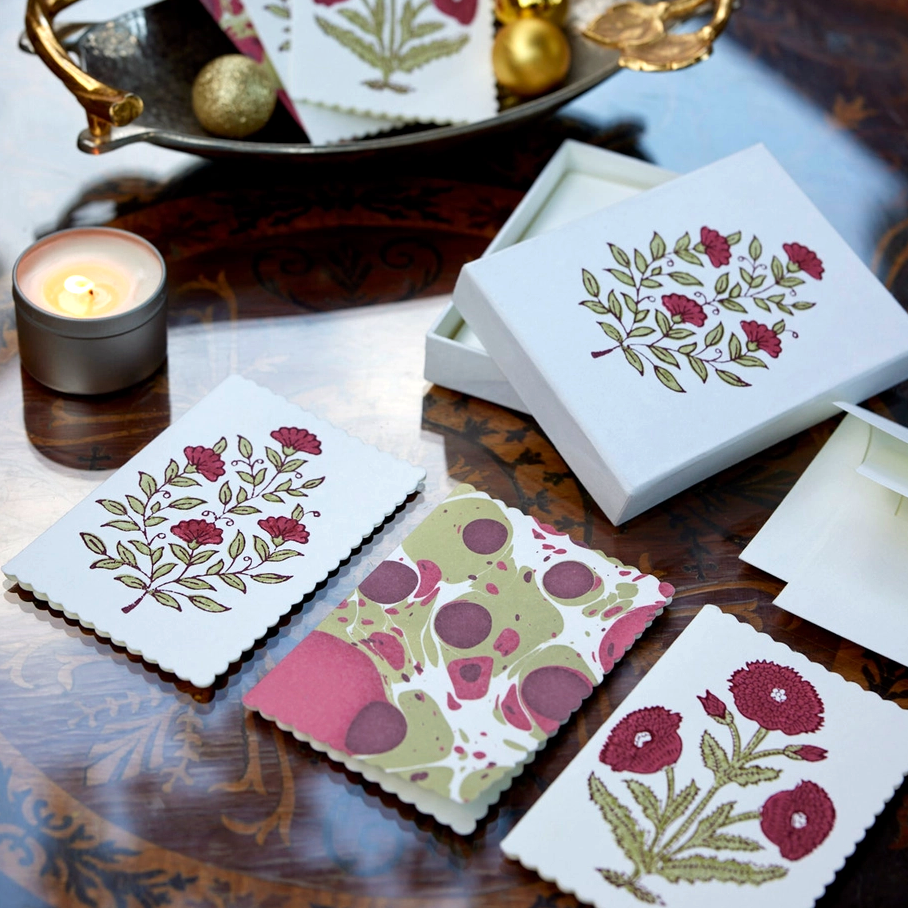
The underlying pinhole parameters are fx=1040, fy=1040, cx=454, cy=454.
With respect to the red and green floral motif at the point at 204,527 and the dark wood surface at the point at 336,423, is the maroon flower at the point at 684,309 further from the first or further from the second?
the red and green floral motif at the point at 204,527

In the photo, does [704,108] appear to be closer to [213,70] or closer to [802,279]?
[802,279]

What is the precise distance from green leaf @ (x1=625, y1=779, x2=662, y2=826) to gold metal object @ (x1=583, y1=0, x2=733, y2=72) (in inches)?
25.1

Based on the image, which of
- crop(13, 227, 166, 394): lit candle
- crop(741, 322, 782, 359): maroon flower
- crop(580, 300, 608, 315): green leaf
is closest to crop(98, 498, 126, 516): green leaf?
crop(13, 227, 166, 394): lit candle

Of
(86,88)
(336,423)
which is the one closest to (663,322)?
(336,423)

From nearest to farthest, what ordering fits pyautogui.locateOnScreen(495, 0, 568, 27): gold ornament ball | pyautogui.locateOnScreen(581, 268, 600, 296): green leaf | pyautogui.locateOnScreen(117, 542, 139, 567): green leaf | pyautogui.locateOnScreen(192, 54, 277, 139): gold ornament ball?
pyautogui.locateOnScreen(117, 542, 139, 567): green leaf
pyautogui.locateOnScreen(581, 268, 600, 296): green leaf
pyautogui.locateOnScreen(192, 54, 277, 139): gold ornament ball
pyautogui.locateOnScreen(495, 0, 568, 27): gold ornament ball

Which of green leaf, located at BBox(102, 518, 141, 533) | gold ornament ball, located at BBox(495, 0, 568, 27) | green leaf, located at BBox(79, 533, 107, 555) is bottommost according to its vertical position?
green leaf, located at BBox(79, 533, 107, 555)

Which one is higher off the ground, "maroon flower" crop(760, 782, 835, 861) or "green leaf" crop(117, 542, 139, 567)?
"green leaf" crop(117, 542, 139, 567)

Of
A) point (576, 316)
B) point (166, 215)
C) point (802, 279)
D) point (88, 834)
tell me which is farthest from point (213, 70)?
point (88, 834)

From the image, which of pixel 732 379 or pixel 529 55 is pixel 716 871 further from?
pixel 529 55

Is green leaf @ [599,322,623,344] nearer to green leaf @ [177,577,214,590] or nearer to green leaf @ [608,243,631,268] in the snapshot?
green leaf @ [608,243,631,268]

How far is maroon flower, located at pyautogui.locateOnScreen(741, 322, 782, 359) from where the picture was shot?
78 cm

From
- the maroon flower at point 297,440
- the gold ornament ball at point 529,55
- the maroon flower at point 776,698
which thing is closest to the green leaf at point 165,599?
the maroon flower at point 297,440

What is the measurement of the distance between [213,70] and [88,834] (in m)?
0.64

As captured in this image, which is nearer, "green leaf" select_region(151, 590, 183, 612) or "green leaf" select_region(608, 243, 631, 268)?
"green leaf" select_region(151, 590, 183, 612)
